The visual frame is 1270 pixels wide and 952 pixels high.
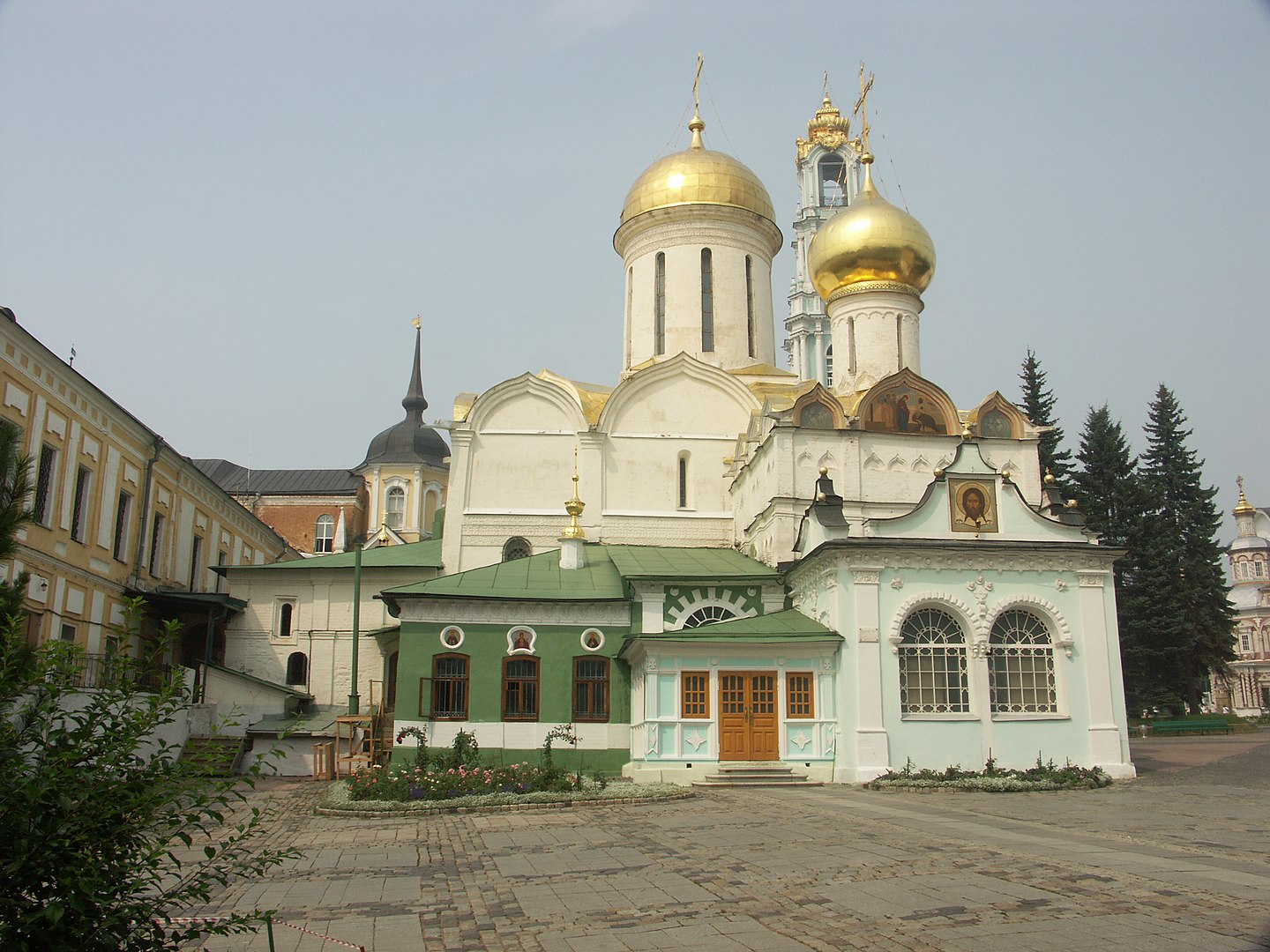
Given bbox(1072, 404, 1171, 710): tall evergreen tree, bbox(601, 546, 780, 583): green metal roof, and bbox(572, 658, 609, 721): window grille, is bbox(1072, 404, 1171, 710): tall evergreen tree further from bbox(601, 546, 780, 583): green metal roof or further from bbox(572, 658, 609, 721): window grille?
bbox(572, 658, 609, 721): window grille

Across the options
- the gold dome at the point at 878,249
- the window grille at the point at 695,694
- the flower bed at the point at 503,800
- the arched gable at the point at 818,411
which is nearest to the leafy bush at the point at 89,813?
the flower bed at the point at 503,800

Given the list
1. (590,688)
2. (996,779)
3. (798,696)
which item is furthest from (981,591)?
(590,688)

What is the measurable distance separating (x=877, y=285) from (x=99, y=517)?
17.7m

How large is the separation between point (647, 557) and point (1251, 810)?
1222 cm

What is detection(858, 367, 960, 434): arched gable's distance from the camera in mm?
22844

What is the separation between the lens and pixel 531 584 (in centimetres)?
2116

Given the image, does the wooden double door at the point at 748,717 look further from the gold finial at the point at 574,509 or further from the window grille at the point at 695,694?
the gold finial at the point at 574,509

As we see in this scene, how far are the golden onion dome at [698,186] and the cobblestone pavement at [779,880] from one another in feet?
62.5

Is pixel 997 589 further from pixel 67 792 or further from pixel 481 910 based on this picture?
pixel 67 792

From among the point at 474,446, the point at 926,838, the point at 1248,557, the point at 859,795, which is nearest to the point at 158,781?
the point at 926,838

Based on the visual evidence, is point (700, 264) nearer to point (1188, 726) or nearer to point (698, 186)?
point (698, 186)

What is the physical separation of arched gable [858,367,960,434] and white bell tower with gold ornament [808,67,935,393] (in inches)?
67.7

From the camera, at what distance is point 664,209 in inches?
1150

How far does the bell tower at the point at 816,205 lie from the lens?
70812 millimetres
